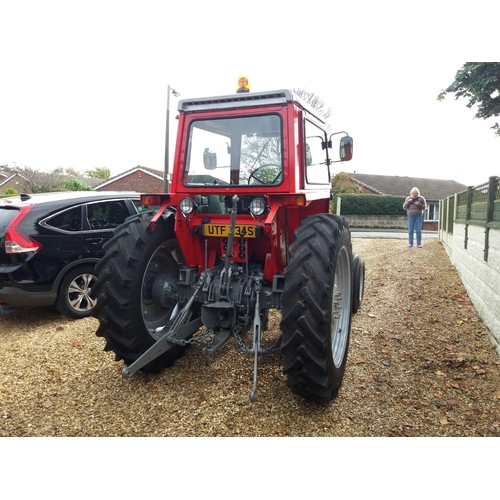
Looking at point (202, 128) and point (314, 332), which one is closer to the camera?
point (314, 332)

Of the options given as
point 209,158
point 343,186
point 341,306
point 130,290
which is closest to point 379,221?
point 343,186

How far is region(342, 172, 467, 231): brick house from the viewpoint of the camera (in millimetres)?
32500

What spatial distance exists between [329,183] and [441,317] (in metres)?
2.26

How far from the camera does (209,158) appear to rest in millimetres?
3635

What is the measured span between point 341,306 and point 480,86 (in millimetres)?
9213

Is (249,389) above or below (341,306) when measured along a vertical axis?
below

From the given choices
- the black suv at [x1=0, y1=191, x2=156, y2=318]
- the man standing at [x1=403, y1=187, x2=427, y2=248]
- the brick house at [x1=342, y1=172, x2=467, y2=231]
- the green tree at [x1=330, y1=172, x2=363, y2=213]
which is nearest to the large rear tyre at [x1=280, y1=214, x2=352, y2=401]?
the black suv at [x1=0, y1=191, x2=156, y2=318]

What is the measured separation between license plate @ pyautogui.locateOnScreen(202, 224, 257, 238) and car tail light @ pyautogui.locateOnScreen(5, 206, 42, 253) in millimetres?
2506

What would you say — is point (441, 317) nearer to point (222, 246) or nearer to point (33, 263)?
point (222, 246)

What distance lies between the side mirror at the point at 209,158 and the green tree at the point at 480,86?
8.79 m

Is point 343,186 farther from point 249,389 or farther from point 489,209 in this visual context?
point 249,389

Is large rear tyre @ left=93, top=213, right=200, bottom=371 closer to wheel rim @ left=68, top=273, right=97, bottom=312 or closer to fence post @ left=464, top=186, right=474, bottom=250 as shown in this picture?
wheel rim @ left=68, top=273, right=97, bottom=312

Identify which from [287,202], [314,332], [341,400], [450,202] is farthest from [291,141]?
[450,202]

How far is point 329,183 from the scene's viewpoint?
15.0 feet
